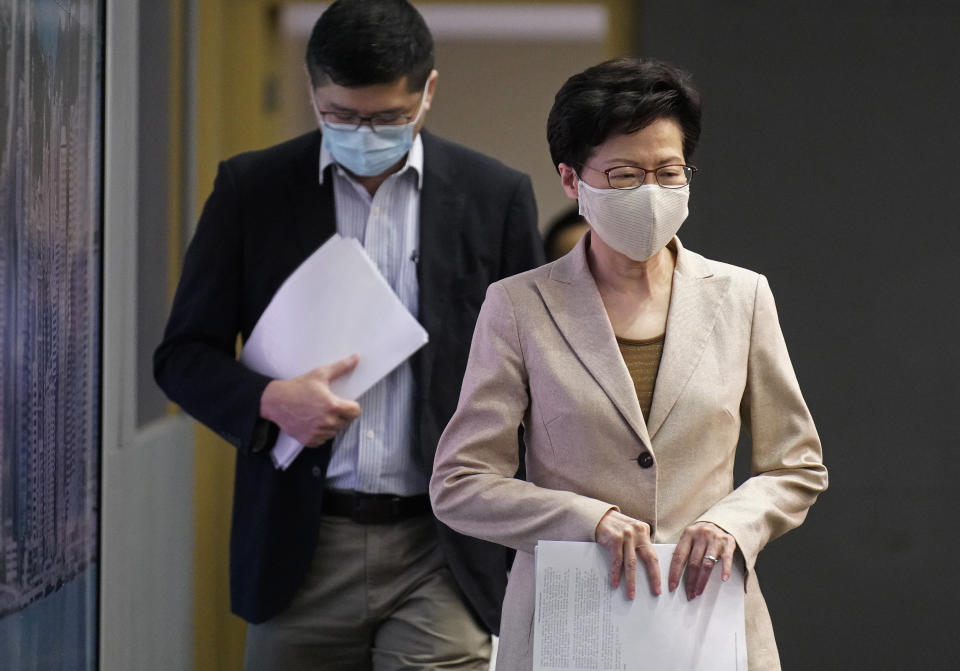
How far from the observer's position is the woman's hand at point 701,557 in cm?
157

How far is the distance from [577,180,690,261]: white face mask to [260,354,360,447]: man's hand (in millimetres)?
741

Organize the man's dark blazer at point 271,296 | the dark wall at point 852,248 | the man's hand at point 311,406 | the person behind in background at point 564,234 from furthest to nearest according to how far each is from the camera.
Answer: the dark wall at point 852,248
the person behind in background at point 564,234
the man's dark blazer at point 271,296
the man's hand at point 311,406

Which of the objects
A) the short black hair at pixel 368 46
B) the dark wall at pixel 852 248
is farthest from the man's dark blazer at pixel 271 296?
the dark wall at pixel 852 248

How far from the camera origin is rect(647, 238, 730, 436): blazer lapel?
1675mm

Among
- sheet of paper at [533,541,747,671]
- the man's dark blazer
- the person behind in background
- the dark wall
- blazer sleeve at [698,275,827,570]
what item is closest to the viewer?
sheet of paper at [533,541,747,671]

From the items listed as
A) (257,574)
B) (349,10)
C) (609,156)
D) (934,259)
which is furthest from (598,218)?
(934,259)

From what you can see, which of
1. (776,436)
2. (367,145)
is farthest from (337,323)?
(776,436)

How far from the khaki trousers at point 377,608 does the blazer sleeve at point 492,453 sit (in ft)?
2.20

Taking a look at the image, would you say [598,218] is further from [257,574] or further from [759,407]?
[257,574]

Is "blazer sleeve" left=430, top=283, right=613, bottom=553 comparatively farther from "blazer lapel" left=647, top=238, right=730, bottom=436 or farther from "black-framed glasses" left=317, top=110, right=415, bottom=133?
"black-framed glasses" left=317, top=110, right=415, bottom=133

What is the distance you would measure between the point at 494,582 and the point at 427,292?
1.93 ft

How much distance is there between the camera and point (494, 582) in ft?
7.89

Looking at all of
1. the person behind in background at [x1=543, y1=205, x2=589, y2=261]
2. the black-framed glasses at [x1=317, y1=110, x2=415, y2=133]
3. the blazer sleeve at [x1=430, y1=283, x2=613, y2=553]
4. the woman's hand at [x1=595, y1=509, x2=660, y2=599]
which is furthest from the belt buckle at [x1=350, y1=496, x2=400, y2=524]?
the person behind in background at [x1=543, y1=205, x2=589, y2=261]

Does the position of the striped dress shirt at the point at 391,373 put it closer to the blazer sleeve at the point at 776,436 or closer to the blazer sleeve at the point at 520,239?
the blazer sleeve at the point at 520,239
